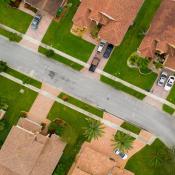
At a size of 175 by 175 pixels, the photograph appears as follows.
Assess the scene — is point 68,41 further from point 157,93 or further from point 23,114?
point 157,93

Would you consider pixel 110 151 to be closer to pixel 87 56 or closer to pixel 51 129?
pixel 51 129

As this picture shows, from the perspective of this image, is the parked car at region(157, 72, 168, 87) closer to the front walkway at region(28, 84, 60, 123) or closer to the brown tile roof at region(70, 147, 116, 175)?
the brown tile roof at region(70, 147, 116, 175)

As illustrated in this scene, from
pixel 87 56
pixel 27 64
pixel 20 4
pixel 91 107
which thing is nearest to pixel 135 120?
pixel 91 107

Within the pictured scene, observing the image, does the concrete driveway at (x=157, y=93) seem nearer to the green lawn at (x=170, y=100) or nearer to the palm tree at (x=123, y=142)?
the green lawn at (x=170, y=100)

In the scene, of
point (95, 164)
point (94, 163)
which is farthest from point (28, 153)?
point (95, 164)

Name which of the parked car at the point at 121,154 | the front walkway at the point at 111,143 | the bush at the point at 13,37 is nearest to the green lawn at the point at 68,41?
the bush at the point at 13,37

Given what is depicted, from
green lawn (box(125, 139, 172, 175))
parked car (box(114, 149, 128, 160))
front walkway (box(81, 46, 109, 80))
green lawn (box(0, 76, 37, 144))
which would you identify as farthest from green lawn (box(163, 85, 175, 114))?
green lawn (box(0, 76, 37, 144))
